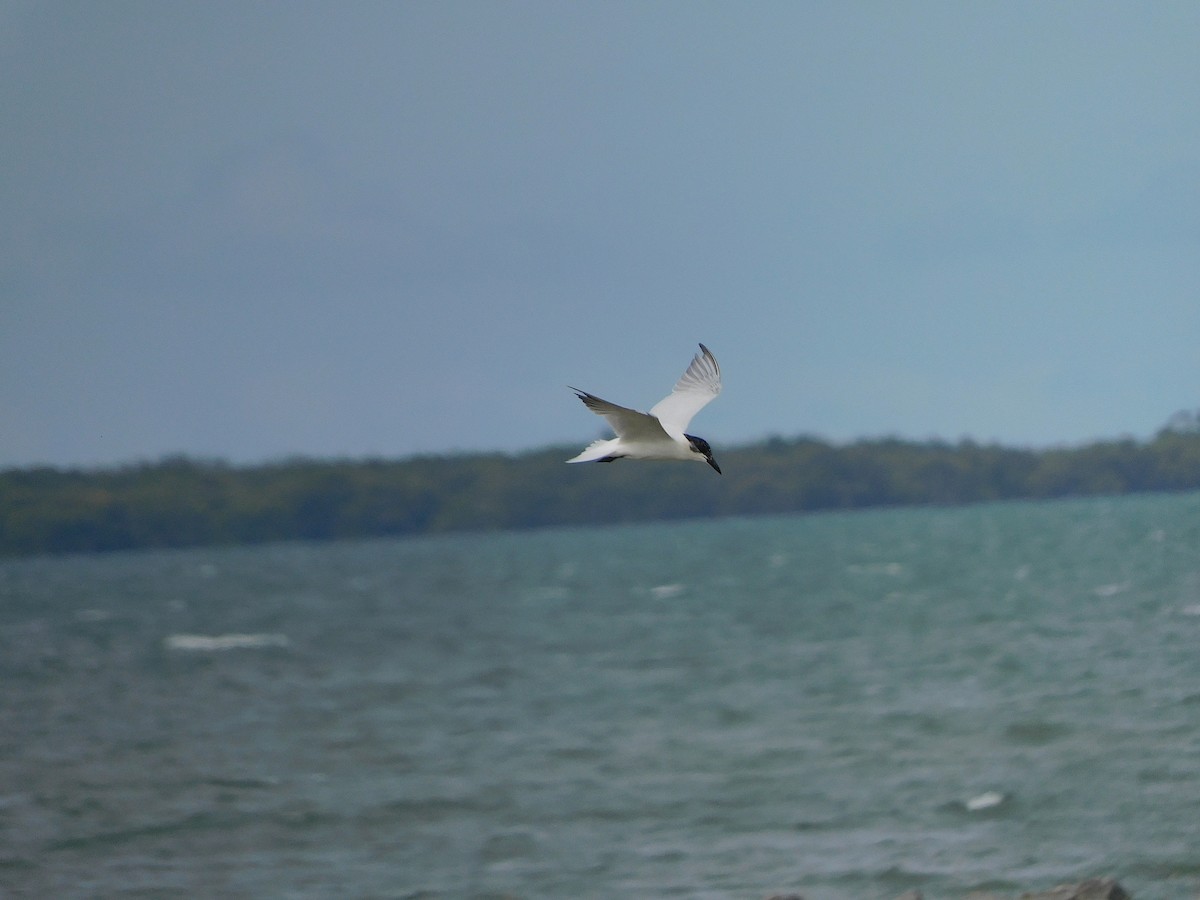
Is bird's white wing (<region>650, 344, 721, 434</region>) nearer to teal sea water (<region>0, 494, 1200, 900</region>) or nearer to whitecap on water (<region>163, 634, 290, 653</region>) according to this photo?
teal sea water (<region>0, 494, 1200, 900</region>)

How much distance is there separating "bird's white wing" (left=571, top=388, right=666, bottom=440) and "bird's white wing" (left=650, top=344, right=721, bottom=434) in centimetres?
237

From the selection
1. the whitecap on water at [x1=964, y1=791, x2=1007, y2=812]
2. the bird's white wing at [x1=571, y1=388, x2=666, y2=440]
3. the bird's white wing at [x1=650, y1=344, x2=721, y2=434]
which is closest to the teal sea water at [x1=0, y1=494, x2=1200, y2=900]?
the whitecap on water at [x1=964, y1=791, x2=1007, y2=812]

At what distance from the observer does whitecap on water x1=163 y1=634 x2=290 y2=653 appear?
70625 mm

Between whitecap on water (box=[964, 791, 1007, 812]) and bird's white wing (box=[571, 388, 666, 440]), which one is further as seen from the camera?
whitecap on water (box=[964, 791, 1007, 812])

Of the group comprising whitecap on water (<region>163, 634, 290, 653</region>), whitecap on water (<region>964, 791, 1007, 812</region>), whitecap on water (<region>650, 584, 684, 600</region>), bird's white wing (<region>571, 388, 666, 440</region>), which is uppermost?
bird's white wing (<region>571, 388, 666, 440</region>)

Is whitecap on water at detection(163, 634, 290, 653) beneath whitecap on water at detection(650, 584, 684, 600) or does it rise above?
above

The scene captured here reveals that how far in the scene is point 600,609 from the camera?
82.2 metres

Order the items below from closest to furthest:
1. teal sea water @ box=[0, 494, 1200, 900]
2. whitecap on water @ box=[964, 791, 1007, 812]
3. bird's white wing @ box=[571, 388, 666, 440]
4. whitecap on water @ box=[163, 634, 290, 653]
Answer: bird's white wing @ box=[571, 388, 666, 440], teal sea water @ box=[0, 494, 1200, 900], whitecap on water @ box=[964, 791, 1007, 812], whitecap on water @ box=[163, 634, 290, 653]

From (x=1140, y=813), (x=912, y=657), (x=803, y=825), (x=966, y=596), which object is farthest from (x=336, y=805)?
(x=966, y=596)

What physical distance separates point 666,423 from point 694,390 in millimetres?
922

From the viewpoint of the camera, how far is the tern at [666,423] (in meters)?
13.4

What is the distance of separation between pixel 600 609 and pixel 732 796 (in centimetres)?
5425

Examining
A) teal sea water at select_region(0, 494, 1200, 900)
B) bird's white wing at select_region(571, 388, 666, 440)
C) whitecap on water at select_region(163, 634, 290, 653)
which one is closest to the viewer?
bird's white wing at select_region(571, 388, 666, 440)

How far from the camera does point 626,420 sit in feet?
44.4
